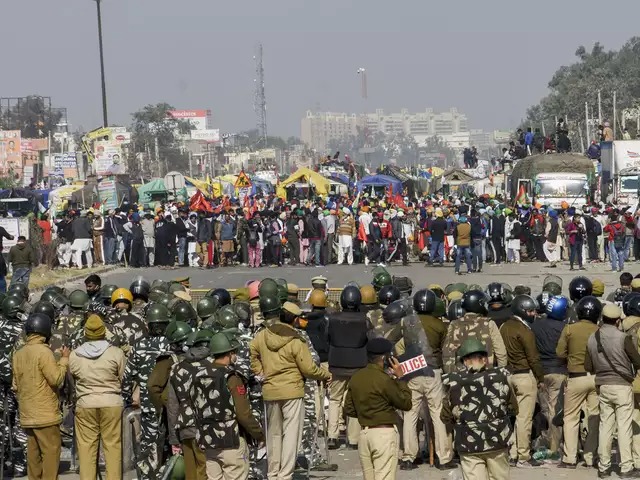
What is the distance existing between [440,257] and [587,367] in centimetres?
2345

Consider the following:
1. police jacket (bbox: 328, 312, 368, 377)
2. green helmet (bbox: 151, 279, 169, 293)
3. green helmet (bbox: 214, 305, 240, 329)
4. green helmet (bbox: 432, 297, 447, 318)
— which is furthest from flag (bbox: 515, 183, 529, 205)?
green helmet (bbox: 214, 305, 240, 329)

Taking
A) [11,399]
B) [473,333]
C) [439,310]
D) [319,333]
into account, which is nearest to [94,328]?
[11,399]

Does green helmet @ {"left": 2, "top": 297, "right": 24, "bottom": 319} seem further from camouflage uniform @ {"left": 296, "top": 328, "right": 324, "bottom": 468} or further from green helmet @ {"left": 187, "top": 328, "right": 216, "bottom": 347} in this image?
green helmet @ {"left": 187, "top": 328, "right": 216, "bottom": 347}

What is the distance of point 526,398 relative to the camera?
1346cm

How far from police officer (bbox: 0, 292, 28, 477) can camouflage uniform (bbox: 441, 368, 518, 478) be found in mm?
4551

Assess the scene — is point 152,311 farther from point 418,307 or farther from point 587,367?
point 587,367

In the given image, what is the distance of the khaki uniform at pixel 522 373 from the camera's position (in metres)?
13.2

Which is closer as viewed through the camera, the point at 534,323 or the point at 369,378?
the point at 369,378

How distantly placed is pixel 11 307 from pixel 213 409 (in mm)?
4652

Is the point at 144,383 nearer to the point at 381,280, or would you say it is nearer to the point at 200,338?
the point at 200,338

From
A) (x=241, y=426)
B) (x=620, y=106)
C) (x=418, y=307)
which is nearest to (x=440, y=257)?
(x=418, y=307)

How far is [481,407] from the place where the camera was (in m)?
10.2

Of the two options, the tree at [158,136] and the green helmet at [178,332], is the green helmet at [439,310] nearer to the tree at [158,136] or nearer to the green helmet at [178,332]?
the green helmet at [178,332]

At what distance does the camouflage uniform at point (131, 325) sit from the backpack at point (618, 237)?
21066mm
